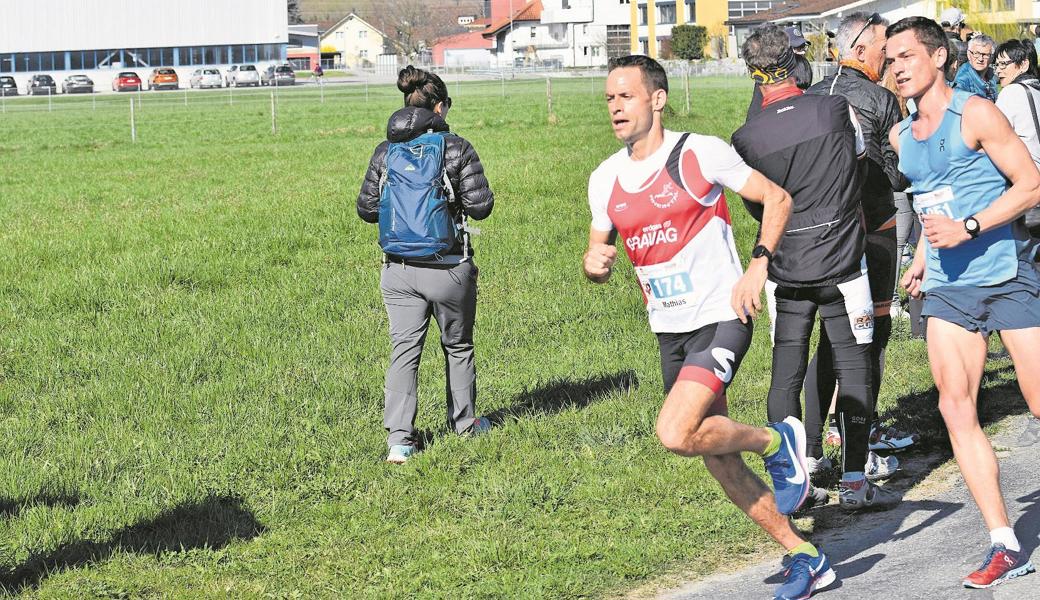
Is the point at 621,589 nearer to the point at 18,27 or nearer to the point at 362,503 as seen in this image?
the point at 362,503

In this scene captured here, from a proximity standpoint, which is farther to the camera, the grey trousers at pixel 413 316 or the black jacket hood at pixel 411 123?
the grey trousers at pixel 413 316

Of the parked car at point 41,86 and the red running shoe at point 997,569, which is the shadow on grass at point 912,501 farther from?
the parked car at point 41,86

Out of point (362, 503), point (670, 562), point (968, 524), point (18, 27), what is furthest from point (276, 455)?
point (18, 27)

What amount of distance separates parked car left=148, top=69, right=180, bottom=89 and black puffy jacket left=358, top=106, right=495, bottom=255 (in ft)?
261

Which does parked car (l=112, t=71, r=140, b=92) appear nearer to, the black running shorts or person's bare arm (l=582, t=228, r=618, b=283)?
person's bare arm (l=582, t=228, r=618, b=283)

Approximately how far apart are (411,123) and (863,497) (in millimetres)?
3044

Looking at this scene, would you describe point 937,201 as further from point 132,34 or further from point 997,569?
point 132,34

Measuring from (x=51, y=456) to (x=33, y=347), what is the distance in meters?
3.01

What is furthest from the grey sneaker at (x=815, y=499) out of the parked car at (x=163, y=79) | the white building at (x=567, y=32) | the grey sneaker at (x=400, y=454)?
the white building at (x=567, y=32)

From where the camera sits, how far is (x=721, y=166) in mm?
4828

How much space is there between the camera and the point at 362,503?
6.32 meters

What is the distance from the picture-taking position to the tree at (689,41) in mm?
94125

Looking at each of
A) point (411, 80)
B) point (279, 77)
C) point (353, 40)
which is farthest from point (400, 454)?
point (353, 40)

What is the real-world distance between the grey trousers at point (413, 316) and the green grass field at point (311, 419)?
268 mm
